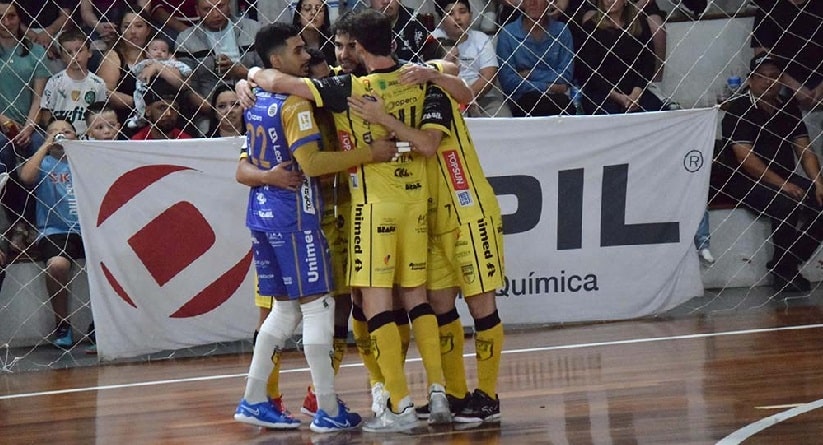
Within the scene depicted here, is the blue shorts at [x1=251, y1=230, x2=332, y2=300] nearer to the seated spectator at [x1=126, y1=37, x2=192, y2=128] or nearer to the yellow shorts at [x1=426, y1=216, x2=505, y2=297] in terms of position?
the yellow shorts at [x1=426, y1=216, x2=505, y2=297]

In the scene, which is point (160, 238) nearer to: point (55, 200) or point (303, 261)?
point (55, 200)

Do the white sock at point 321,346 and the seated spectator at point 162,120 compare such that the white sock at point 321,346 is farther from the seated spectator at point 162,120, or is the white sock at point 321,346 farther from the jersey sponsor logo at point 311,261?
the seated spectator at point 162,120

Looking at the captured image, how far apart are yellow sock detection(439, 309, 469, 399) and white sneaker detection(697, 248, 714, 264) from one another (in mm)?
3527

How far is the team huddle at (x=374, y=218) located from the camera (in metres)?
5.10

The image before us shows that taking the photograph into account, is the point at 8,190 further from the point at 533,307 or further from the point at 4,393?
the point at 533,307

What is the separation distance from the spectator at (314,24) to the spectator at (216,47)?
15.3 inches

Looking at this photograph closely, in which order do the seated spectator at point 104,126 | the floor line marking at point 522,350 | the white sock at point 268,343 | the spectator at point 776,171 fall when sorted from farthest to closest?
1. the spectator at point 776,171
2. the seated spectator at point 104,126
3. the floor line marking at point 522,350
4. the white sock at point 268,343

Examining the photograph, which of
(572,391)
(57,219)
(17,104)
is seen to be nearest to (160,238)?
(57,219)

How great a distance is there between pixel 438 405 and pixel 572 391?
2.93ft

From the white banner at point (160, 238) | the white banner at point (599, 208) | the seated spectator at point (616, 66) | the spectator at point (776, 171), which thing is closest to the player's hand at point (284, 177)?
the white banner at point (160, 238)

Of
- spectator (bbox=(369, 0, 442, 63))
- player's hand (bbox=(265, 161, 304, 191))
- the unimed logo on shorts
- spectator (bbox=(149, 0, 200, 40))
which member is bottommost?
the unimed logo on shorts

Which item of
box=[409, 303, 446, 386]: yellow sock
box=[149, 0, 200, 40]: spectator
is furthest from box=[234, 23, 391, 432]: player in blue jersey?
box=[149, 0, 200, 40]: spectator

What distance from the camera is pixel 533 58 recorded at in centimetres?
853

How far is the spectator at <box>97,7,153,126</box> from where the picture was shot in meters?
8.09
